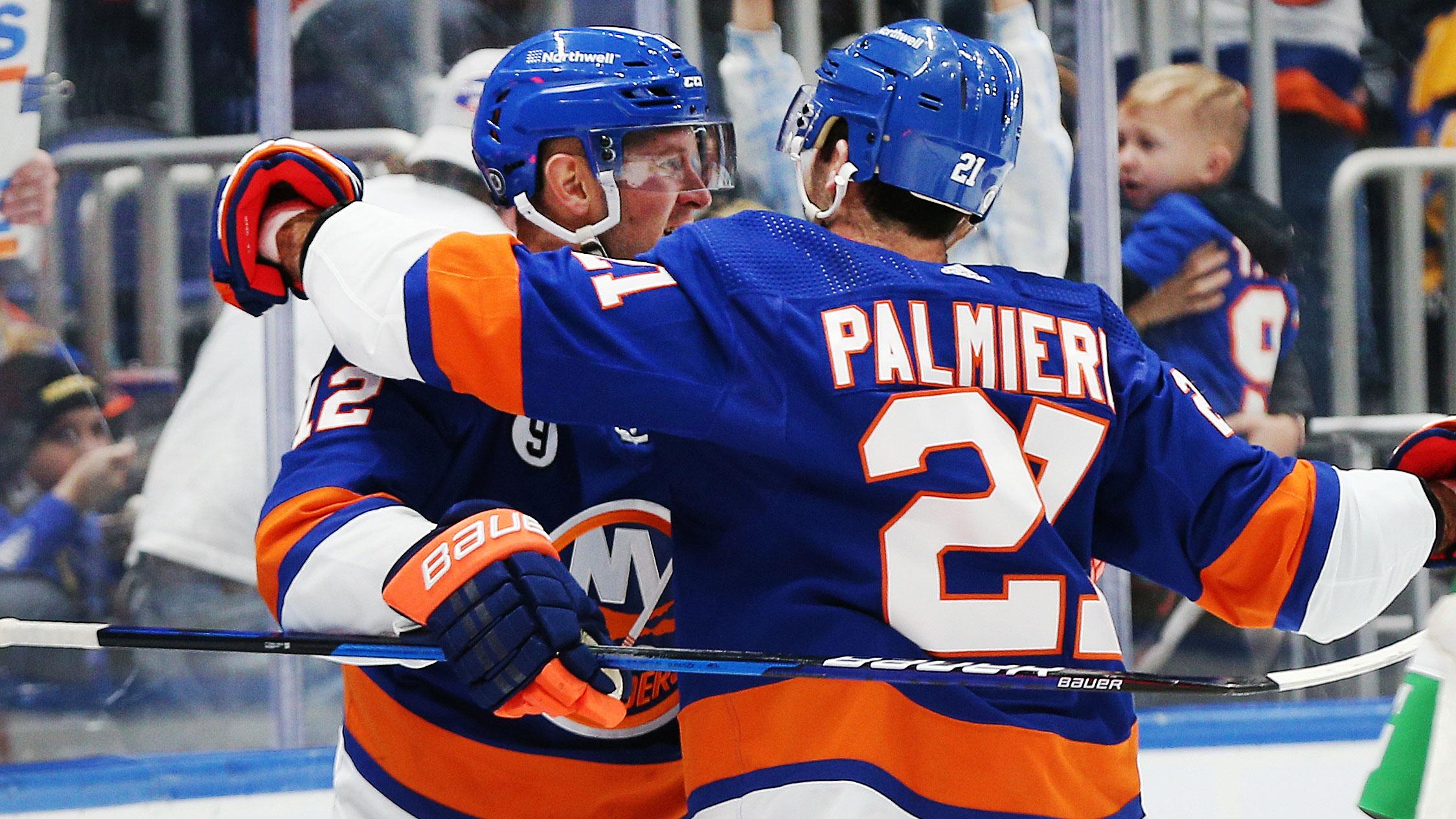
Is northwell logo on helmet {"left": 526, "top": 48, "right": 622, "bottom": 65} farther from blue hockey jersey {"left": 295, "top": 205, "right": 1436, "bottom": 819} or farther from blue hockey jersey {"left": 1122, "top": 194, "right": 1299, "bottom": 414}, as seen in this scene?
blue hockey jersey {"left": 1122, "top": 194, "right": 1299, "bottom": 414}

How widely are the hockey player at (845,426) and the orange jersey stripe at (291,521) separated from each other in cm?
12

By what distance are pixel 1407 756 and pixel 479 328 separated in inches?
34.3

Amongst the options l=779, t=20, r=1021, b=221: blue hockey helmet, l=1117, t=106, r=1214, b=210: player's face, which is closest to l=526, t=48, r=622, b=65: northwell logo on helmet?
l=779, t=20, r=1021, b=221: blue hockey helmet

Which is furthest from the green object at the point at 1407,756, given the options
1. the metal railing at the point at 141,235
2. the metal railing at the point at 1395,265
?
the metal railing at the point at 141,235

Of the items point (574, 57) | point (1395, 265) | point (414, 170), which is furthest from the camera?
point (1395, 265)

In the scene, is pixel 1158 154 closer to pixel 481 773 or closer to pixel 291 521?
pixel 481 773

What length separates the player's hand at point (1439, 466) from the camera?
5.04 ft

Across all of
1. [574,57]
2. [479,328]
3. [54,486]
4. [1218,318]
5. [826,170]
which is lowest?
[54,486]

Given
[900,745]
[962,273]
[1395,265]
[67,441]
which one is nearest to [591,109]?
[962,273]

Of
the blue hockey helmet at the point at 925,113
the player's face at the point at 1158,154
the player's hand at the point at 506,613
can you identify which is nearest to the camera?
the player's hand at the point at 506,613

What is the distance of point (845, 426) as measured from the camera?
125 cm

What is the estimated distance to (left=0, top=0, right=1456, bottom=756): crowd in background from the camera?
3.25 metres

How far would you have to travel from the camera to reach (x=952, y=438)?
1259mm

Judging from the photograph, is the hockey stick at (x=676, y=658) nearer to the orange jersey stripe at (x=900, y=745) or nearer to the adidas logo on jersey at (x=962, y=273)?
the orange jersey stripe at (x=900, y=745)
